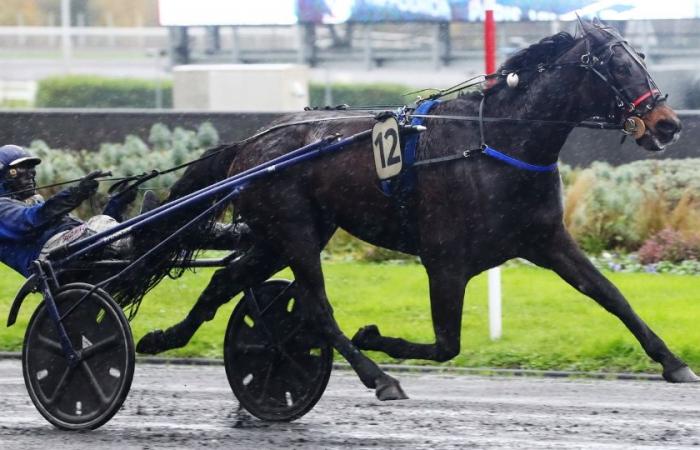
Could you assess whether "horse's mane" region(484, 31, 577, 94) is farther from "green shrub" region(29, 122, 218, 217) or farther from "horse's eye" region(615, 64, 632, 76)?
"green shrub" region(29, 122, 218, 217)

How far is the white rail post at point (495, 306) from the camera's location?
361 inches

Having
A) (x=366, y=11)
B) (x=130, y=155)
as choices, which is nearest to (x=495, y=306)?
(x=130, y=155)

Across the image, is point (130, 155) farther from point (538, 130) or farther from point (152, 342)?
point (538, 130)


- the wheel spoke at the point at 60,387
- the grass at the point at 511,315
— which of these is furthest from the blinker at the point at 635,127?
the wheel spoke at the point at 60,387

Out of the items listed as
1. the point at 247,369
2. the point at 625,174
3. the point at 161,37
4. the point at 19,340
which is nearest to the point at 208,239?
the point at 247,369

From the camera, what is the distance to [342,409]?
7.47 m

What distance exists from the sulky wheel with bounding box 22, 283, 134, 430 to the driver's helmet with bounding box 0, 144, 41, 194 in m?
0.73

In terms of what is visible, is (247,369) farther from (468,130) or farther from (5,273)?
(5,273)

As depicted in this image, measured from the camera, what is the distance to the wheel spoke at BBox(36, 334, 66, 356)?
708cm

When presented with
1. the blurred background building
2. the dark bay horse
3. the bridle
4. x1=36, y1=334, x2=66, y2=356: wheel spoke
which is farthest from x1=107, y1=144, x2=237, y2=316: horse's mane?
the blurred background building

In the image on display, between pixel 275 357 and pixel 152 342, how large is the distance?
66 cm

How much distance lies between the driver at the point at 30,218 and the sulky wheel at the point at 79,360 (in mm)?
362

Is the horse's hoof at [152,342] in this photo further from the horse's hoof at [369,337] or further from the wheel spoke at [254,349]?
the horse's hoof at [369,337]

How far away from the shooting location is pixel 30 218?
281 inches
